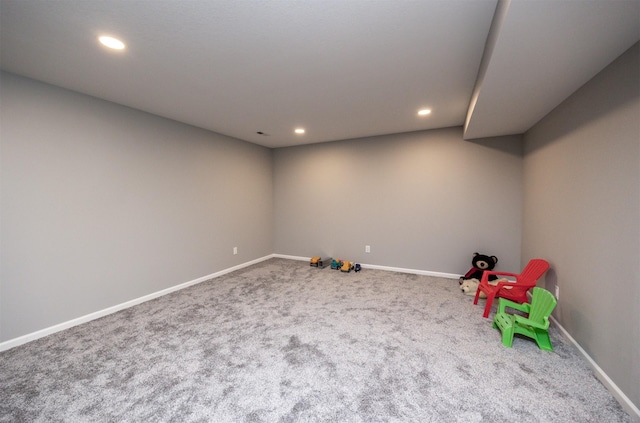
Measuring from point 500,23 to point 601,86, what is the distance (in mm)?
1195

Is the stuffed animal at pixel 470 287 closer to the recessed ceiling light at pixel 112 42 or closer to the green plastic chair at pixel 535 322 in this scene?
the green plastic chair at pixel 535 322

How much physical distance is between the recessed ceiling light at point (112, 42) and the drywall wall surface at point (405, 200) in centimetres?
349

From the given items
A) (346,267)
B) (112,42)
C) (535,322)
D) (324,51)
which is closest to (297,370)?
(535,322)

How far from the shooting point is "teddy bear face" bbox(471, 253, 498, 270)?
12.0ft

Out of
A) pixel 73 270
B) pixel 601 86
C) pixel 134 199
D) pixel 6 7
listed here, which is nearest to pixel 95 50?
pixel 6 7

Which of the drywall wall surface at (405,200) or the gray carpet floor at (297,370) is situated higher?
the drywall wall surface at (405,200)

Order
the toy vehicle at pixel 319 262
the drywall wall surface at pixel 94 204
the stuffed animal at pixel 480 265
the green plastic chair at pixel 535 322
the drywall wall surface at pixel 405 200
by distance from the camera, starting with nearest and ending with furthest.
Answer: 1. the green plastic chair at pixel 535 322
2. the drywall wall surface at pixel 94 204
3. the stuffed animal at pixel 480 265
4. the drywall wall surface at pixel 405 200
5. the toy vehicle at pixel 319 262

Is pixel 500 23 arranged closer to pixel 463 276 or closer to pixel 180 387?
pixel 180 387

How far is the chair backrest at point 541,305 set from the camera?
2184 millimetres

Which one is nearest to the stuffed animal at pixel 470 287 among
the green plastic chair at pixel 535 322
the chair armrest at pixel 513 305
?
the chair armrest at pixel 513 305

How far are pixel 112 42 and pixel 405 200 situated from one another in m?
4.01

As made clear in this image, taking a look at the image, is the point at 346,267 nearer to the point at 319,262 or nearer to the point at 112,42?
the point at 319,262

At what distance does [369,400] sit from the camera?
5.34 ft

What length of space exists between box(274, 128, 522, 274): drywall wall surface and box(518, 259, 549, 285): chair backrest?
3.38ft
